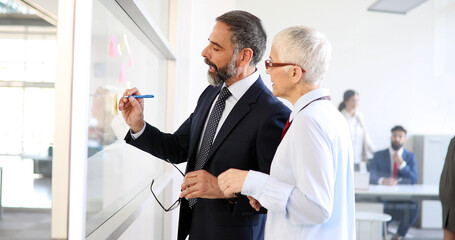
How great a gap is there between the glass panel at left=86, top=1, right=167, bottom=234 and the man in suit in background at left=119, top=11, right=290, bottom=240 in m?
0.09

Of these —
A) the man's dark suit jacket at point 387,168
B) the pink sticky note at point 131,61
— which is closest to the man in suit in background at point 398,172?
the man's dark suit jacket at point 387,168

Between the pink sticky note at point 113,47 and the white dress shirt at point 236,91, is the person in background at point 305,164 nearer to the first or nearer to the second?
the white dress shirt at point 236,91

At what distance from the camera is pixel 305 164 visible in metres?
1.14

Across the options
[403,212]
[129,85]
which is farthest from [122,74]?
[403,212]

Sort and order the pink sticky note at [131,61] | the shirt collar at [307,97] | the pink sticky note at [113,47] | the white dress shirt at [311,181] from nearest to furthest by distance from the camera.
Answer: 1. the white dress shirt at [311,181]
2. the shirt collar at [307,97]
3. the pink sticky note at [113,47]
4. the pink sticky note at [131,61]

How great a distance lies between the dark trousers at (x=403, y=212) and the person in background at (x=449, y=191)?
176cm

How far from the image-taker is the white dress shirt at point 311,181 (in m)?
1.13

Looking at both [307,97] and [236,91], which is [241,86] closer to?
[236,91]

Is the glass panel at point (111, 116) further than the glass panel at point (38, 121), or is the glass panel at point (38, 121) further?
the glass panel at point (111, 116)

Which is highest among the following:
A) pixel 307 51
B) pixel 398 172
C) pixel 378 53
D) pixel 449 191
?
pixel 378 53

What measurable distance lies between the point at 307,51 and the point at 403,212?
3.95 metres

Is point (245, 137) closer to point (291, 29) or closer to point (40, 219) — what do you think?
point (291, 29)

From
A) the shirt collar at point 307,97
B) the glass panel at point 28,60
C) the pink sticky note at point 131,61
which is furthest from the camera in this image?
the pink sticky note at point 131,61

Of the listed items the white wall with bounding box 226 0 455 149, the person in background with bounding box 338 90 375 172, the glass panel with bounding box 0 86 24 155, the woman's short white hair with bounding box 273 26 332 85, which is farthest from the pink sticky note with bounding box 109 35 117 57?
the person in background with bounding box 338 90 375 172
